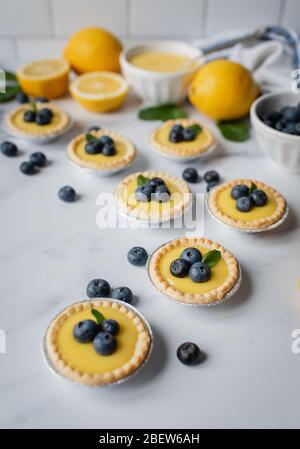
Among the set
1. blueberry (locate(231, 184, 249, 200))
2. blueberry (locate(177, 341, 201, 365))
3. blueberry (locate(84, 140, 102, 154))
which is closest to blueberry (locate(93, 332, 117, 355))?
blueberry (locate(177, 341, 201, 365))

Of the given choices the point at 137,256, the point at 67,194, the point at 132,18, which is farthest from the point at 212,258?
the point at 132,18

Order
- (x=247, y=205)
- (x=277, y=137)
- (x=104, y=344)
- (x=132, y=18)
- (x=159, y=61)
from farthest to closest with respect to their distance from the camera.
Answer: (x=132, y=18), (x=159, y=61), (x=277, y=137), (x=247, y=205), (x=104, y=344)

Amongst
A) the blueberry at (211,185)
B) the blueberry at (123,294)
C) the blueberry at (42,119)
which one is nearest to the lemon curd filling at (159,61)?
the blueberry at (42,119)

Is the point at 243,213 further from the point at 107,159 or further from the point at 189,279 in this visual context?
the point at 107,159

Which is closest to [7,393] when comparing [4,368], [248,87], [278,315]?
[4,368]

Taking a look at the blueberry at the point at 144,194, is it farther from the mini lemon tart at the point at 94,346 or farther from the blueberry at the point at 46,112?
the blueberry at the point at 46,112

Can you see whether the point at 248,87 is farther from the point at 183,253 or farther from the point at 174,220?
the point at 183,253

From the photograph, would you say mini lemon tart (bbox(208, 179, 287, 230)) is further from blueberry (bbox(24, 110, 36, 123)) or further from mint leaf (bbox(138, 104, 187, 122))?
blueberry (bbox(24, 110, 36, 123))
